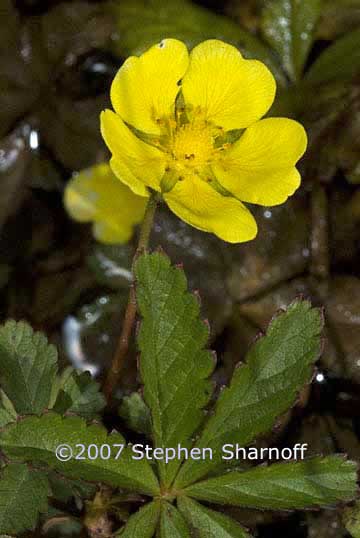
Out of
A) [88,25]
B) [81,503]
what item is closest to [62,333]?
[81,503]

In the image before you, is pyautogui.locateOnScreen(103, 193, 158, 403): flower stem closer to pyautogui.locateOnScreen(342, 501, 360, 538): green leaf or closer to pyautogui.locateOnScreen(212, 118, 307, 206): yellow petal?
pyautogui.locateOnScreen(212, 118, 307, 206): yellow petal

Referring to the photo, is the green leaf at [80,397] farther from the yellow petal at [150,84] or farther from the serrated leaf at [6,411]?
the yellow petal at [150,84]

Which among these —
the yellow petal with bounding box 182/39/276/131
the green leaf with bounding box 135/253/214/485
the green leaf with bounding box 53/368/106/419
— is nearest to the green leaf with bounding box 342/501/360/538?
the green leaf with bounding box 135/253/214/485

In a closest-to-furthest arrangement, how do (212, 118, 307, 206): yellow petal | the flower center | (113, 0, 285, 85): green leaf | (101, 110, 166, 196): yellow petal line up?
(101, 110, 166, 196): yellow petal
(212, 118, 307, 206): yellow petal
the flower center
(113, 0, 285, 85): green leaf

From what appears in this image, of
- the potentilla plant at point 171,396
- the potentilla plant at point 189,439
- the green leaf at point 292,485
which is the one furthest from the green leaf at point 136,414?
the green leaf at point 292,485

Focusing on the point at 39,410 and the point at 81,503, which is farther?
the point at 81,503

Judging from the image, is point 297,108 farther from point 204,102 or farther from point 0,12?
point 0,12

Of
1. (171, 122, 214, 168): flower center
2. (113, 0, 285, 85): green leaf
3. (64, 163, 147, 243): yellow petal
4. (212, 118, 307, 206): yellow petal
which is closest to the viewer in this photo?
(212, 118, 307, 206): yellow petal
